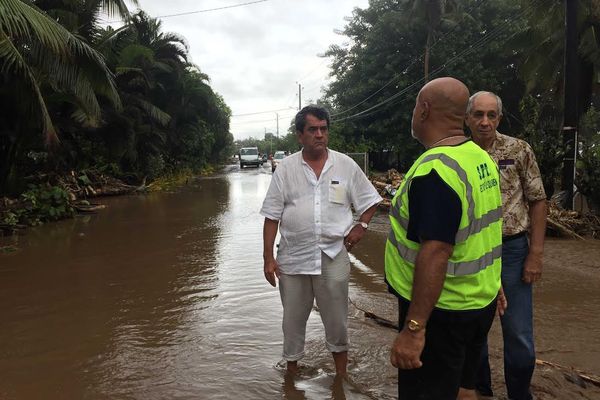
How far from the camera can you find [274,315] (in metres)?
4.90

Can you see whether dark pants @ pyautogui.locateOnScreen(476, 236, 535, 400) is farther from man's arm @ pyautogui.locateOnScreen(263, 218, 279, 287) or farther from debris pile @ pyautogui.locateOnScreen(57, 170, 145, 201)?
debris pile @ pyautogui.locateOnScreen(57, 170, 145, 201)

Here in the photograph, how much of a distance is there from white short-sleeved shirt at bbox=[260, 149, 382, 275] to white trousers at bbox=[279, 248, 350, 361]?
7cm

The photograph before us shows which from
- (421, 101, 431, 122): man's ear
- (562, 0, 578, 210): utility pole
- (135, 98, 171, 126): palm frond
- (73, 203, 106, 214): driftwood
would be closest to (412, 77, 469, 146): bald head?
(421, 101, 431, 122): man's ear

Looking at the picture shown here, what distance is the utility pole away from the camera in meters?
8.70

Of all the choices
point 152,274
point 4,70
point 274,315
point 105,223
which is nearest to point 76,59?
point 4,70

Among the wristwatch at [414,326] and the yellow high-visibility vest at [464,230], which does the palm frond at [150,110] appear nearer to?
the yellow high-visibility vest at [464,230]

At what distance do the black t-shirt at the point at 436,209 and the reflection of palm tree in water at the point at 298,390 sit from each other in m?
1.87

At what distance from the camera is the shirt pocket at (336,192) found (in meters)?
3.20

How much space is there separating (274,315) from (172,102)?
25.3m

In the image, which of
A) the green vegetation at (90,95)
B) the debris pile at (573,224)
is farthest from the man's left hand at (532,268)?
the green vegetation at (90,95)

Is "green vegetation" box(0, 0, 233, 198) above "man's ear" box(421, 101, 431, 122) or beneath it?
above

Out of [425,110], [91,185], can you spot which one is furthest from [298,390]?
[91,185]

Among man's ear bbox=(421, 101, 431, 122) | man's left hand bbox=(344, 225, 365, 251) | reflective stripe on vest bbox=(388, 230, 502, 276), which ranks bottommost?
man's left hand bbox=(344, 225, 365, 251)

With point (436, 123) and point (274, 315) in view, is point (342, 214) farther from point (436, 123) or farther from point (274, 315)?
point (274, 315)
